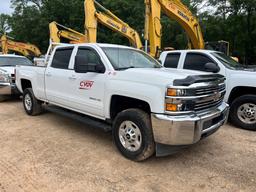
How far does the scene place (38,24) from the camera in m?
32.9

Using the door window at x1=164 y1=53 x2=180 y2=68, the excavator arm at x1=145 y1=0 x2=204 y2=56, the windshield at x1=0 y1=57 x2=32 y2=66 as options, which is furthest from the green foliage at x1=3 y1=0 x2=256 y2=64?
the windshield at x1=0 y1=57 x2=32 y2=66

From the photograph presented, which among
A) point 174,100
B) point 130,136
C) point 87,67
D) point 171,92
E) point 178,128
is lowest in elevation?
point 130,136

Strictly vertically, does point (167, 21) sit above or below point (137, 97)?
above

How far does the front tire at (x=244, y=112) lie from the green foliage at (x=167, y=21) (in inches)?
542

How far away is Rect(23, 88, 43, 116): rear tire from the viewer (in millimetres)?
6383

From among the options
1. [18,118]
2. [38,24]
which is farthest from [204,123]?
[38,24]

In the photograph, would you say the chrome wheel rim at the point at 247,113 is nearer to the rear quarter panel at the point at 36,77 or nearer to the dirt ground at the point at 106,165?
the dirt ground at the point at 106,165

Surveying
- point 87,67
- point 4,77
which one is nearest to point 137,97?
point 87,67

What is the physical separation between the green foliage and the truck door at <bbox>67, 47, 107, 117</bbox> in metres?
15.9

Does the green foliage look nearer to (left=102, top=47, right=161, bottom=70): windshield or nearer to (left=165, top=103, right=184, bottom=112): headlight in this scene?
(left=102, top=47, right=161, bottom=70): windshield

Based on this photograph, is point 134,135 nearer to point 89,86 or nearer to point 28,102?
point 89,86

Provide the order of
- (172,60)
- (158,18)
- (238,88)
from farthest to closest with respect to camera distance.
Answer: (158,18)
(172,60)
(238,88)

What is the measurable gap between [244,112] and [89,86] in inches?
147

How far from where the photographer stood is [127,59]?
180 inches
